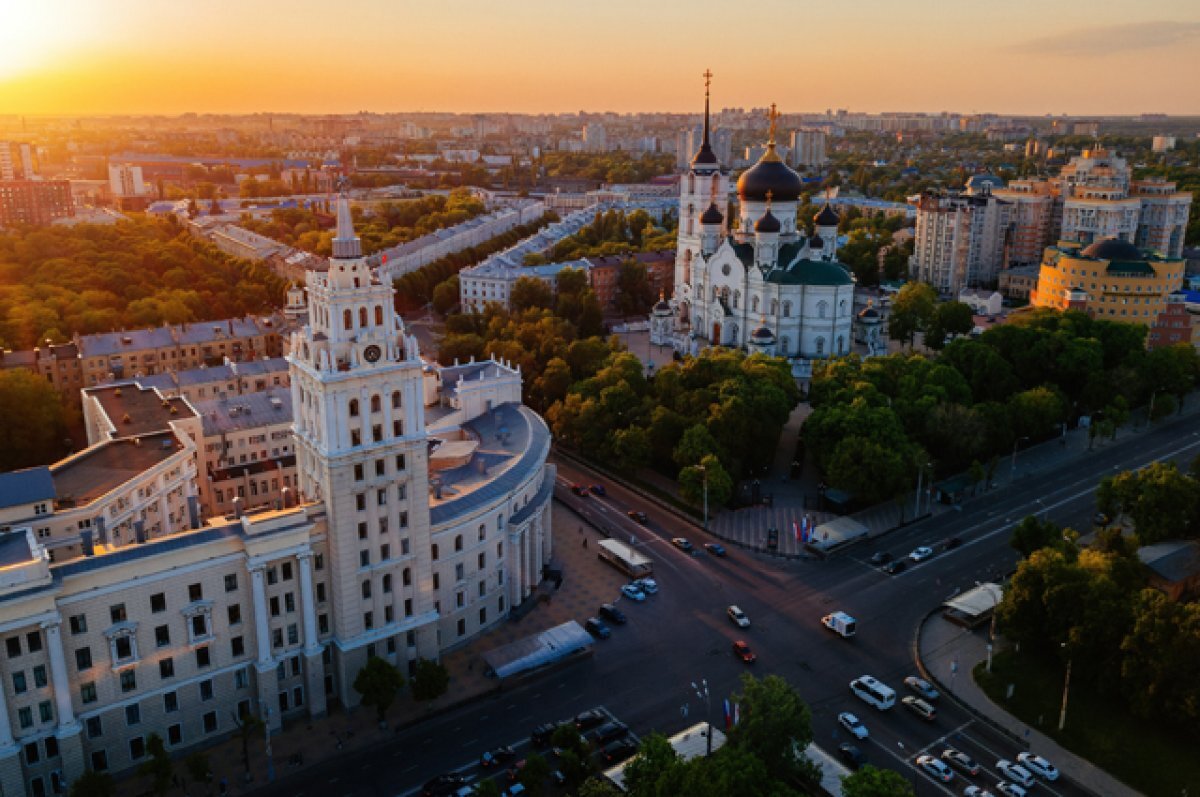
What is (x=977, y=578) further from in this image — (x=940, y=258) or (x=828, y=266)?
(x=940, y=258)

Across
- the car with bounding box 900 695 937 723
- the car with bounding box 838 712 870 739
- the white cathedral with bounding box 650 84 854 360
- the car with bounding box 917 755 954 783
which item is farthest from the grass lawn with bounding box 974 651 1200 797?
the white cathedral with bounding box 650 84 854 360

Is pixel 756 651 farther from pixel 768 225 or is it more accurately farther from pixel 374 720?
pixel 768 225

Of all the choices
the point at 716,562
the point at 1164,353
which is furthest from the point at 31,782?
the point at 1164,353

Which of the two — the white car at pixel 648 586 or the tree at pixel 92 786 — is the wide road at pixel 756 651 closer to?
the white car at pixel 648 586

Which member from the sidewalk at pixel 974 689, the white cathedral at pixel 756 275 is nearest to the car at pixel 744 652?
the sidewalk at pixel 974 689

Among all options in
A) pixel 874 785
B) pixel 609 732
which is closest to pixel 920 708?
pixel 874 785

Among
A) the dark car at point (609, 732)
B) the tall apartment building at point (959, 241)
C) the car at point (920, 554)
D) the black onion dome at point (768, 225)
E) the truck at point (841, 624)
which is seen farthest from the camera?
the tall apartment building at point (959, 241)
